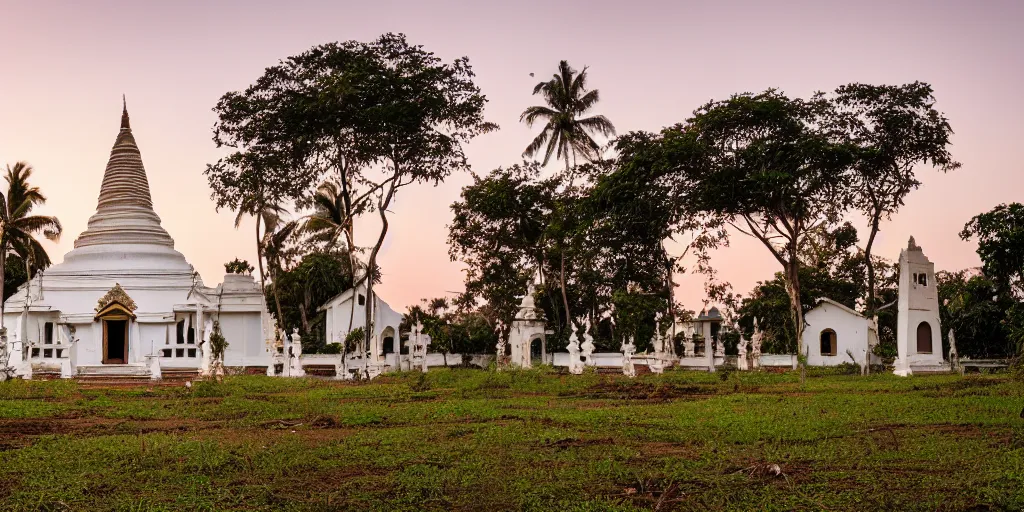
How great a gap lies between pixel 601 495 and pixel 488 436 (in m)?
4.62

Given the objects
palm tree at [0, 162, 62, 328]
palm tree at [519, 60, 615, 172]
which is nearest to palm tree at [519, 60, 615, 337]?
palm tree at [519, 60, 615, 172]

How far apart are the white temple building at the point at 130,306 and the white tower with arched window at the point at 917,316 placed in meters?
20.7

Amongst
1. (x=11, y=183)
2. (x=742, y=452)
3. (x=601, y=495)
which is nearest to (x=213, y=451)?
(x=601, y=495)

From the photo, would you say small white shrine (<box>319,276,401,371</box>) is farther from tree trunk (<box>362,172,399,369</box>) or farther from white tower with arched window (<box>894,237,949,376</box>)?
white tower with arched window (<box>894,237,949,376</box>)

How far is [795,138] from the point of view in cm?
3525

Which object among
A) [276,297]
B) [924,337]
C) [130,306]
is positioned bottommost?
[924,337]

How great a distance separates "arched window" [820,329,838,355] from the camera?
4547 centimetres

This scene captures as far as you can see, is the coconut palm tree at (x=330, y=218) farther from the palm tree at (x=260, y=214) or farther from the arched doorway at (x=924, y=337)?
the arched doorway at (x=924, y=337)

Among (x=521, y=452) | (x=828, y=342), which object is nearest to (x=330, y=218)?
(x=828, y=342)

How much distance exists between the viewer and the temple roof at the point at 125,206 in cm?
4244

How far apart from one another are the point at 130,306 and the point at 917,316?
27266 mm

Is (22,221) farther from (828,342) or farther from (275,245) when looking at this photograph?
(828,342)

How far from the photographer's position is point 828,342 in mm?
45656

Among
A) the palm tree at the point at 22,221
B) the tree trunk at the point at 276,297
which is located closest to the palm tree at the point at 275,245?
the tree trunk at the point at 276,297
